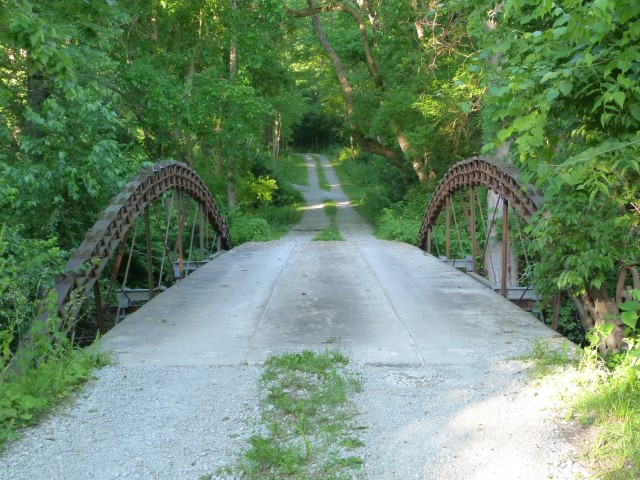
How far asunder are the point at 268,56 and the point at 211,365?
20.5 metres

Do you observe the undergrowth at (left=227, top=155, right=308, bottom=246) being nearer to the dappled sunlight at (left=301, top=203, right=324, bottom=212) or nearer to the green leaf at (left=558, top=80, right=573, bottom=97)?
the dappled sunlight at (left=301, top=203, right=324, bottom=212)

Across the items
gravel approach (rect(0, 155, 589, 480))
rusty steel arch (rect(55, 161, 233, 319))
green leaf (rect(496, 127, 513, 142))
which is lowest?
gravel approach (rect(0, 155, 589, 480))

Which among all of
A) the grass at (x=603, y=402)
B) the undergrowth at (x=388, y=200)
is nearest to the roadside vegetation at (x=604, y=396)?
the grass at (x=603, y=402)

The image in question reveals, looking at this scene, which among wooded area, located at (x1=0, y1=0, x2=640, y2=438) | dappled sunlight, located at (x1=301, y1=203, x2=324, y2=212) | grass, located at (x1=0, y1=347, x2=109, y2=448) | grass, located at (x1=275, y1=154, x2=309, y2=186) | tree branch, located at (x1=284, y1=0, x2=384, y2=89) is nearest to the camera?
grass, located at (x1=0, y1=347, x2=109, y2=448)

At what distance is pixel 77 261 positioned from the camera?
6.48 m

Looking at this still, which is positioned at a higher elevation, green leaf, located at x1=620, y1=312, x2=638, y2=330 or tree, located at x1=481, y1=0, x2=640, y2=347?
tree, located at x1=481, y1=0, x2=640, y2=347

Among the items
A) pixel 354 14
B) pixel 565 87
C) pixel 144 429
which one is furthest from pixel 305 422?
pixel 354 14

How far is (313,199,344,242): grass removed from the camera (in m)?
23.8

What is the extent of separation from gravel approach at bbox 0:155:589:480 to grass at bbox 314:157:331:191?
40.0m

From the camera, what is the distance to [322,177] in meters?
54.1

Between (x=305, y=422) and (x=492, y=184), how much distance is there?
662 centimetres

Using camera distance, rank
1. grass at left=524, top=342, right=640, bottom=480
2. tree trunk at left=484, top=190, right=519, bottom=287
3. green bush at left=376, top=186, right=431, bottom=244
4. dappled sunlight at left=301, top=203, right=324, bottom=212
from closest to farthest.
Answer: grass at left=524, top=342, right=640, bottom=480, tree trunk at left=484, top=190, right=519, bottom=287, green bush at left=376, top=186, right=431, bottom=244, dappled sunlight at left=301, top=203, right=324, bottom=212

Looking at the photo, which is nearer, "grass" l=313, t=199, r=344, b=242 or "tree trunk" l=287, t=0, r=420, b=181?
"tree trunk" l=287, t=0, r=420, b=181

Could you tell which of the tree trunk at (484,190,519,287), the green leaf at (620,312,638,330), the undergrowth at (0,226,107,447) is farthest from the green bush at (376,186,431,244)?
the green leaf at (620,312,638,330)
